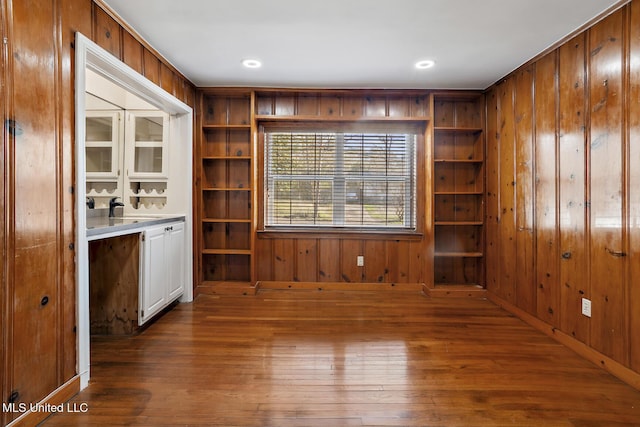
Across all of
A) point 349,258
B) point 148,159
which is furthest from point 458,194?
point 148,159

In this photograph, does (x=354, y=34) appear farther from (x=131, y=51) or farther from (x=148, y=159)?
(x=148, y=159)

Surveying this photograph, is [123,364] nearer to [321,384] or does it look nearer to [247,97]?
[321,384]

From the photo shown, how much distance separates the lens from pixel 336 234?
3799mm

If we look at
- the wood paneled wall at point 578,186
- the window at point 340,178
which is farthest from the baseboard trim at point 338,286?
the wood paneled wall at point 578,186

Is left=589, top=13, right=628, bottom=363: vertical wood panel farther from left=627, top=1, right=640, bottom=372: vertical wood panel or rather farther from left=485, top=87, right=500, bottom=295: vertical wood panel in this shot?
left=485, top=87, right=500, bottom=295: vertical wood panel

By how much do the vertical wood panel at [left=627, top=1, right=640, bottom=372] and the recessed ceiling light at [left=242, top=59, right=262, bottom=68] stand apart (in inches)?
107

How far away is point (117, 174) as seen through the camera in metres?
3.32

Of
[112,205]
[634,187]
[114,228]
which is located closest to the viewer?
[634,187]

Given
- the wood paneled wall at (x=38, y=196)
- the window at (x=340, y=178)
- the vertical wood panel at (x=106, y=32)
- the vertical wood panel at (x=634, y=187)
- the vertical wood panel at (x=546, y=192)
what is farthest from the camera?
the window at (x=340, y=178)

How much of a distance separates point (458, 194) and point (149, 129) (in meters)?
3.71

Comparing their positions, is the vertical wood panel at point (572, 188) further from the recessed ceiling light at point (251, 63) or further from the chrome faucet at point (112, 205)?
the chrome faucet at point (112, 205)

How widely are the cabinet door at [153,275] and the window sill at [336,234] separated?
1194 millimetres

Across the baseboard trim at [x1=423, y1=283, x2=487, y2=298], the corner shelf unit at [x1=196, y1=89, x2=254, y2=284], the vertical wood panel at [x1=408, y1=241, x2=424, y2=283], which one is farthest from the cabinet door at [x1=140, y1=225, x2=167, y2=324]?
the baseboard trim at [x1=423, y1=283, x2=487, y2=298]

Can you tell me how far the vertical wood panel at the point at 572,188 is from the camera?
7.38 ft
